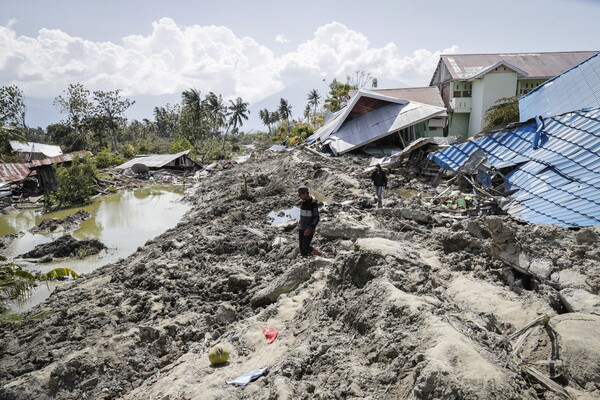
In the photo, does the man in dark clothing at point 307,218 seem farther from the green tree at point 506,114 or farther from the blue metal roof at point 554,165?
the green tree at point 506,114

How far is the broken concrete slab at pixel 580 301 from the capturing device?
4.13 metres

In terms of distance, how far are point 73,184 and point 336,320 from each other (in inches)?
814

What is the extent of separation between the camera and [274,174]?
22453 mm

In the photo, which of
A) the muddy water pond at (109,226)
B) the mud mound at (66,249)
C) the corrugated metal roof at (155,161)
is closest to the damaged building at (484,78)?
the muddy water pond at (109,226)

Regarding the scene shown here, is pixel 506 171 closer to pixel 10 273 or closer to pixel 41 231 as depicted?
pixel 10 273

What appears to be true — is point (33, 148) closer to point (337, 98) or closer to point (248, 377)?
point (337, 98)

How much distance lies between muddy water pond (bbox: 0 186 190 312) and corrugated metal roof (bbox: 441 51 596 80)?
2090cm

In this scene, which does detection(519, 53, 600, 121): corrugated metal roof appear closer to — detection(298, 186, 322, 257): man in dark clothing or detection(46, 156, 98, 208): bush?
detection(298, 186, 322, 257): man in dark clothing

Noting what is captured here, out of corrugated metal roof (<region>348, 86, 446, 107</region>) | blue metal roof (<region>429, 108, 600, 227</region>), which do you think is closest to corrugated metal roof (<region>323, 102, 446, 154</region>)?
corrugated metal roof (<region>348, 86, 446, 107</region>)

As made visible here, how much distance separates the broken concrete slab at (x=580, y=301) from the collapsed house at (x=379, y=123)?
18848mm

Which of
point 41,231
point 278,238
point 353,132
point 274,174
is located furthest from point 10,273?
point 353,132

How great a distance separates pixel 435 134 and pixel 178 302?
23368 millimetres

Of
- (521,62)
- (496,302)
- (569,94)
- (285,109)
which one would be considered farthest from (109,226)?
(285,109)

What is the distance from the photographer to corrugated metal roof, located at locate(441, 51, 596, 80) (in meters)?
26.5
